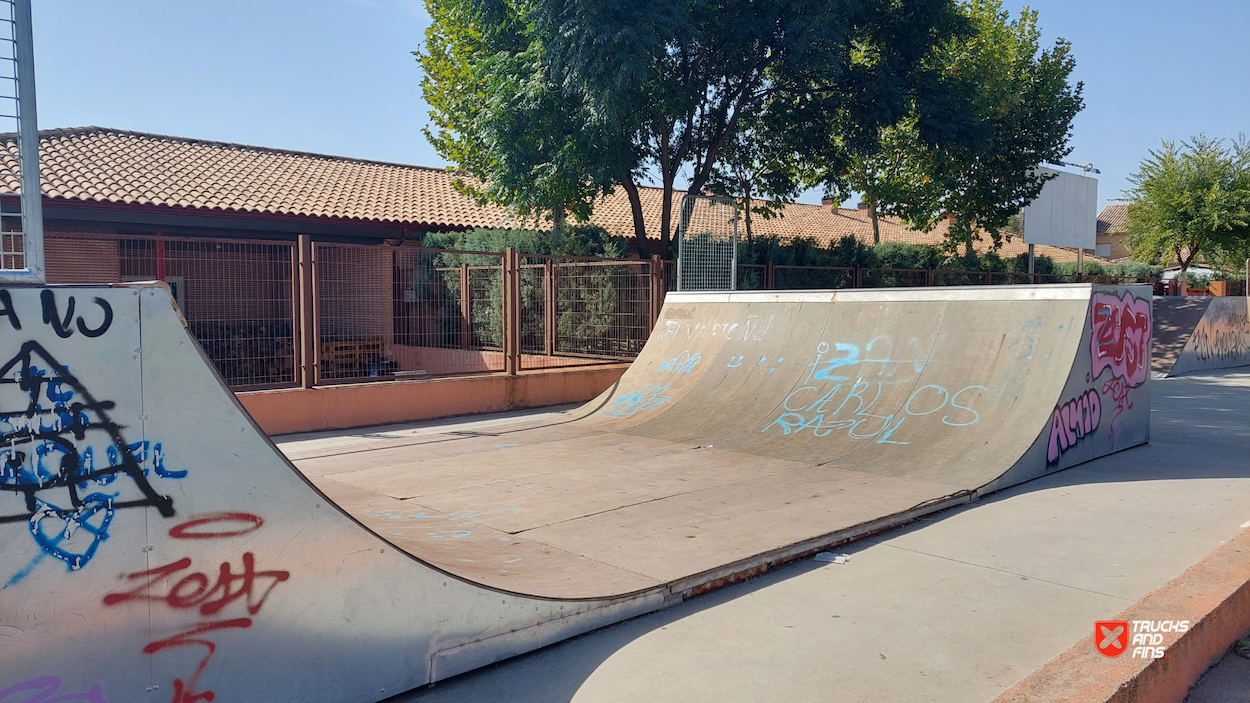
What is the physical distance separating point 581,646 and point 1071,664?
1883mm

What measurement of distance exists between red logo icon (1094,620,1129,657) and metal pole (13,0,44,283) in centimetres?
381

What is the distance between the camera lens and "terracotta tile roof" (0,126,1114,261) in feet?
50.6

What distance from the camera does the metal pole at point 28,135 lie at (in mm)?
2473

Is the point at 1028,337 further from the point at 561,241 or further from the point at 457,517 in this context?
the point at 561,241

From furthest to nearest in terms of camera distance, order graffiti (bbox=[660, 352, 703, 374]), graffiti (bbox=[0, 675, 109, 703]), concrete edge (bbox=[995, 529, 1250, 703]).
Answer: graffiti (bbox=[660, 352, 703, 374])
concrete edge (bbox=[995, 529, 1250, 703])
graffiti (bbox=[0, 675, 109, 703])

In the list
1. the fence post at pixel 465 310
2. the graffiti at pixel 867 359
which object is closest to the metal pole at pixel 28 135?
the graffiti at pixel 867 359

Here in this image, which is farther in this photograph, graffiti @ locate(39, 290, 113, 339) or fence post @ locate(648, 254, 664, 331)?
fence post @ locate(648, 254, 664, 331)

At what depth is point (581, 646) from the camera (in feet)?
11.5

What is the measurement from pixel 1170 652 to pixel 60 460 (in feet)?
12.5

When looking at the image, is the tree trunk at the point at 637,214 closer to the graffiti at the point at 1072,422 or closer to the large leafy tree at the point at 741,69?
the large leafy tree at the point at 741,69

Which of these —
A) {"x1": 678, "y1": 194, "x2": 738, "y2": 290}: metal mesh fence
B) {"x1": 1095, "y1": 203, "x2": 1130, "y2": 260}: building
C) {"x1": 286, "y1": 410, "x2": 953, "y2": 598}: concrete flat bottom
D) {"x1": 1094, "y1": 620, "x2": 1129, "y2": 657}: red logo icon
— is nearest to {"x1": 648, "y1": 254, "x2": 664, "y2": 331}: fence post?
{"x1": 678, "y1": 194, "x2": 738, "y2": 290}: metal mesh fence

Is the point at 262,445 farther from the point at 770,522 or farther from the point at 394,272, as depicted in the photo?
the point at 394,272

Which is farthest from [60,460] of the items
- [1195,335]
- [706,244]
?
[1195,335]

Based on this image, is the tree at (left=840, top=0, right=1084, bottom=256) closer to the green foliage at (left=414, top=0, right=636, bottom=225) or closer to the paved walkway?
the green foliage at (left=414, top=0, right=636, bottom=225)
